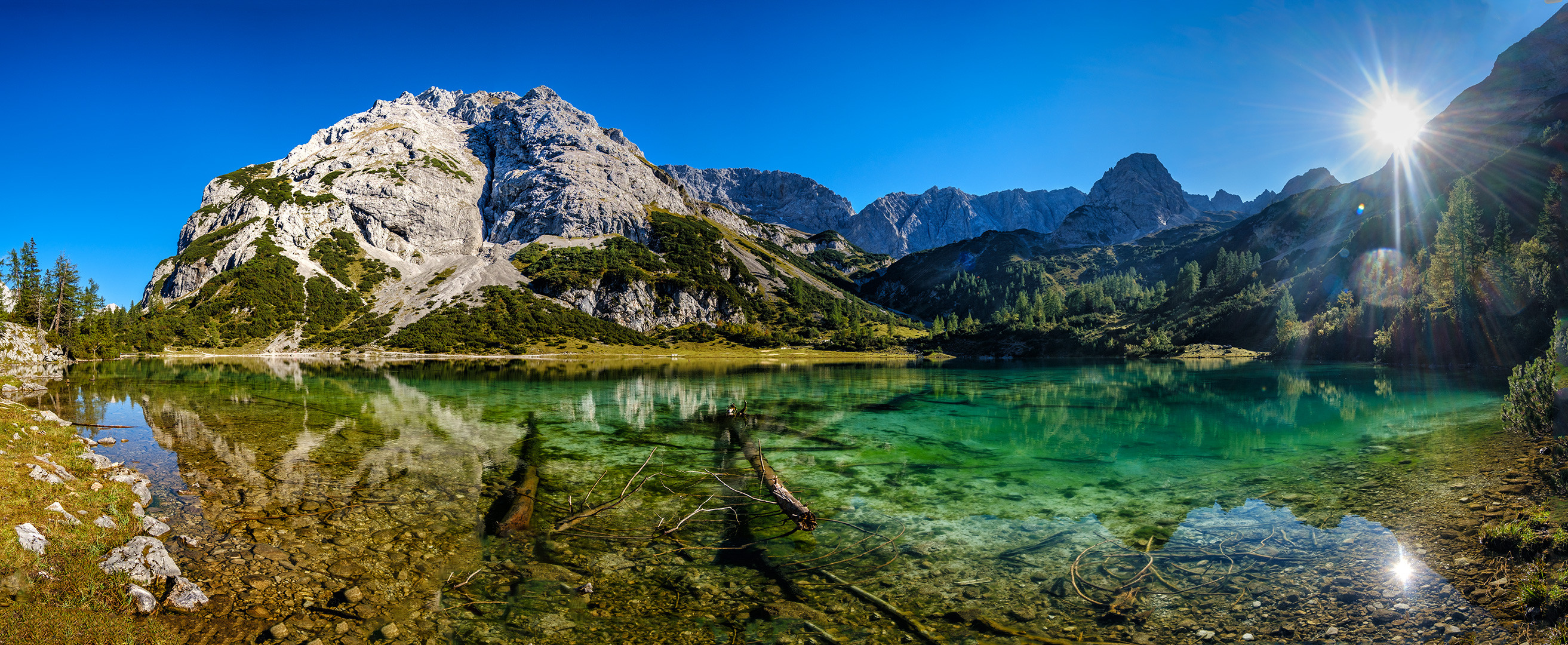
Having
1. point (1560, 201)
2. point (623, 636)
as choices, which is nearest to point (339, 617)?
point (623, 636)

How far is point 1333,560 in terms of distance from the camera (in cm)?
1260

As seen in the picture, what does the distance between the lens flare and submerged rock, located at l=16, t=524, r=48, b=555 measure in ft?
503

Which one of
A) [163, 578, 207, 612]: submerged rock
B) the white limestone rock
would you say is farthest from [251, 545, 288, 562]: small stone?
the white limestone rock

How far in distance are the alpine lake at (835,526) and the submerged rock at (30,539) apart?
208 cm

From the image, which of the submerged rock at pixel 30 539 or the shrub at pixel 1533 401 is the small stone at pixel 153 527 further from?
the shrub at pixel 1533 401

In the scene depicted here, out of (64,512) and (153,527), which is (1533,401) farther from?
(64,512)

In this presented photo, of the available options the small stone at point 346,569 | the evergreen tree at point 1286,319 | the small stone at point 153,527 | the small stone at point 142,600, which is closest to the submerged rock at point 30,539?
the small stone at point 142,600

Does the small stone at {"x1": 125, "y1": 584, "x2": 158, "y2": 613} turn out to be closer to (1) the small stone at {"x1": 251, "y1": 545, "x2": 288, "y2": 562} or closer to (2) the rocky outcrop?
(1) the small stone at {"x1": 251, "y1": 545, "x2": 288, "y2": 562}

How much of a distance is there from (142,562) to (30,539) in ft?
5.52

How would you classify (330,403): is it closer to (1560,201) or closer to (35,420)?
(35,420)

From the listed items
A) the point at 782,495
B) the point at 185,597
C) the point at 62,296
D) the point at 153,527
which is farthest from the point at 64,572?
the point at 62,296

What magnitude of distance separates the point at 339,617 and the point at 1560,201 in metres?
122

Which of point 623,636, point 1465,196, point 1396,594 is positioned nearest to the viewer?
point 623,636

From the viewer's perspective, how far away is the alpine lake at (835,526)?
10.1 metres
